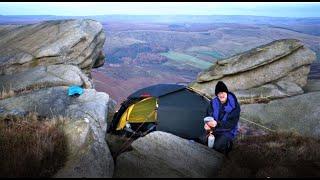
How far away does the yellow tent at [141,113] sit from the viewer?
1322 cm

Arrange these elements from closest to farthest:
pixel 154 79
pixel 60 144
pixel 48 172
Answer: pixel 48 172
pixel 60 144
pixel 154 79

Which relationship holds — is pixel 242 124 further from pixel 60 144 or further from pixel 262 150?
pixel 60 144

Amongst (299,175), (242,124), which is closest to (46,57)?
(242,124)

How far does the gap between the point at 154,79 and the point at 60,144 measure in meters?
163

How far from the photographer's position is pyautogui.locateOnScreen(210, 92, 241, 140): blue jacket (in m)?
10.1

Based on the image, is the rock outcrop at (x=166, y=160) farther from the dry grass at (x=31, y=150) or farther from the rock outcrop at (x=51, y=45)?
the rock outcrop at (x=51, y=45)

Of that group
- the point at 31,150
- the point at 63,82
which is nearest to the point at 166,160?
the point at 31,150

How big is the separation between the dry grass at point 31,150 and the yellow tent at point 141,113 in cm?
Answer: 450

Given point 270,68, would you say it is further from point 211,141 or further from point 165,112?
point 211,141

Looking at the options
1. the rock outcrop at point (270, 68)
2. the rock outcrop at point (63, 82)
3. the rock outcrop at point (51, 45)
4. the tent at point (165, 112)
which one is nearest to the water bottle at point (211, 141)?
the tent at point (165, 112)

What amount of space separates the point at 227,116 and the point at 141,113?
4.11 m

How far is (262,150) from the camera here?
895 centimetres

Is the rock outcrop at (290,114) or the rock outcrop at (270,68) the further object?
the rock outcrop at (270,68)

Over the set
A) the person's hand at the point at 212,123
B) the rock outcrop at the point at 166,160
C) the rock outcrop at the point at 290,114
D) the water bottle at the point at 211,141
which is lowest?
the rock outcrop at the point at 290,114
